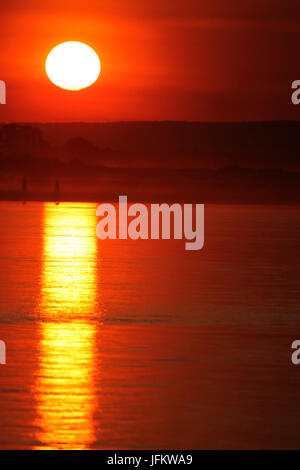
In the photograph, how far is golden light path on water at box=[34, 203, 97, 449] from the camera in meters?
7.62

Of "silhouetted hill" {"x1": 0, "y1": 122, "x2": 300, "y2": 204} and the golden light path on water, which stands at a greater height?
"silhouetted hill" {"x1": 0, "y1": 122, "x2": 300, "y2": 204}

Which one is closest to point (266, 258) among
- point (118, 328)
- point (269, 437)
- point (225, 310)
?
point (225, 310)

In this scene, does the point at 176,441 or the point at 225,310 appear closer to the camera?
the point at 176,441

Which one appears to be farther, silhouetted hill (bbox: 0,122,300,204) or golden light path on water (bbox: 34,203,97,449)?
silhouetted hill (bbox: 0,122,300,204)

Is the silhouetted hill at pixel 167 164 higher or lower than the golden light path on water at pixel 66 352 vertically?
higher

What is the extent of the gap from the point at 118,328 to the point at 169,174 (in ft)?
299

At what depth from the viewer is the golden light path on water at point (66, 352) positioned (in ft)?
25.0

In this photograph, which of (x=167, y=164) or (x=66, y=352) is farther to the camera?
(x=167, y=164)

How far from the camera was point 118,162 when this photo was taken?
14162cm

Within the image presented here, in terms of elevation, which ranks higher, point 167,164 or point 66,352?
point 167,164

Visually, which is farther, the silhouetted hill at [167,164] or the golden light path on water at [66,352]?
the silhouetted hill at [167,164]

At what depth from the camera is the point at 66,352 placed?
401 inches
